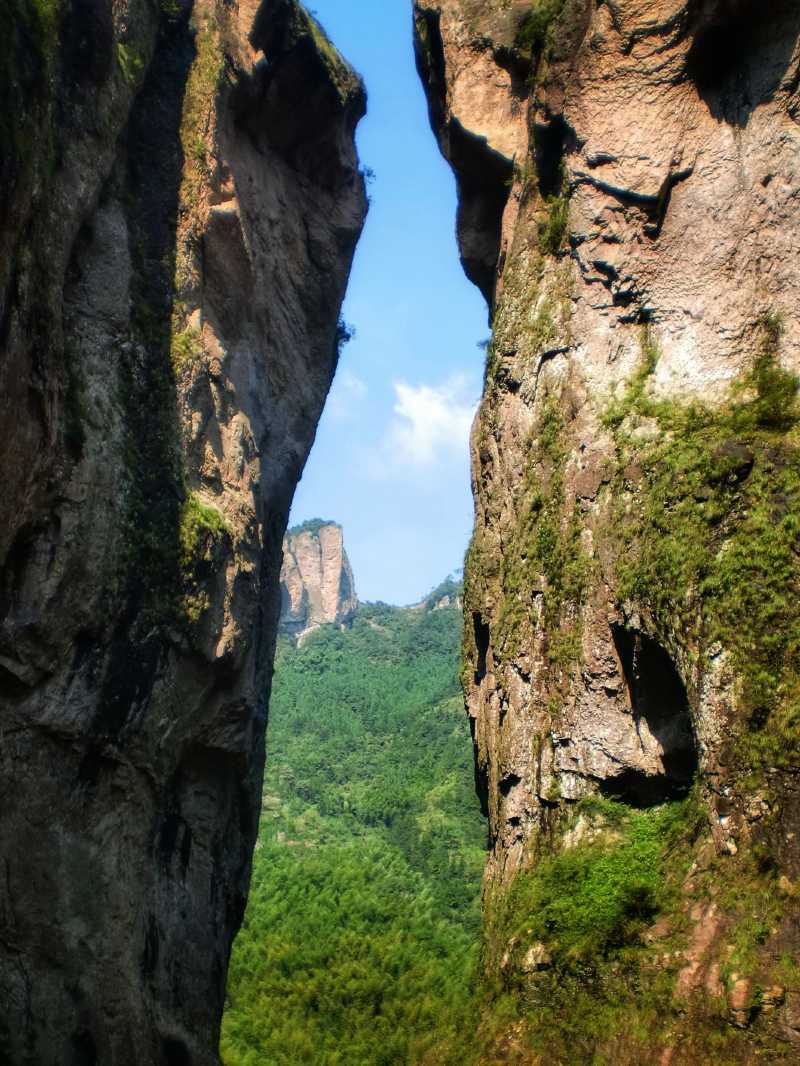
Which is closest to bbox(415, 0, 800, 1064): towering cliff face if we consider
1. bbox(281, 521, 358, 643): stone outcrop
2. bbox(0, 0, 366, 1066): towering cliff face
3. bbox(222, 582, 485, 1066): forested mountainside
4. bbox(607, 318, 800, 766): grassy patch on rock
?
bbox(607, 318, 800, 766): grassy patch on rock

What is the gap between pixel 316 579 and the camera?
118 meters

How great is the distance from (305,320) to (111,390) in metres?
6.94

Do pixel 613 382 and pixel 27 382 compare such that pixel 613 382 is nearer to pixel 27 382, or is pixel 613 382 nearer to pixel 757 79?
pixel 757 79

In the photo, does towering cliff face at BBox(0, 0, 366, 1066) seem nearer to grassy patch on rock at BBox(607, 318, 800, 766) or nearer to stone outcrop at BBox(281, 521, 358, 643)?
grassy patch on rock at BBox(607, 318, 800, 766)

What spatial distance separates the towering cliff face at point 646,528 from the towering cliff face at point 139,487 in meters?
4.51

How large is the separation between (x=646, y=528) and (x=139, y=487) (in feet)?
23.6

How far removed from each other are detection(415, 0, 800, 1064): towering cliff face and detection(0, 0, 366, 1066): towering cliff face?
451 centimetres

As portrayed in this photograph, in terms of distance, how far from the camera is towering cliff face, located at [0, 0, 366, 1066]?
11742 mm

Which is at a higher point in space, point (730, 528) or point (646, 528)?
point (646, 528)

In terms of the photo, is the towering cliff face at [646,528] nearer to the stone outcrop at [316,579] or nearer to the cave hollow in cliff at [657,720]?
the cave hollow in cliff at [657,720]

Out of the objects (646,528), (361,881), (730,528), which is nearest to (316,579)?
(361,881)

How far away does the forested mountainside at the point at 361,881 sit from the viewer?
77.4 ft

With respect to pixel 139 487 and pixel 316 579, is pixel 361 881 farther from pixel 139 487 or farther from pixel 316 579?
pixel 316 579

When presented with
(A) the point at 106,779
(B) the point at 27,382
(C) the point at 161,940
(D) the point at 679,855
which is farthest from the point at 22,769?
(D) the point at 679,855
